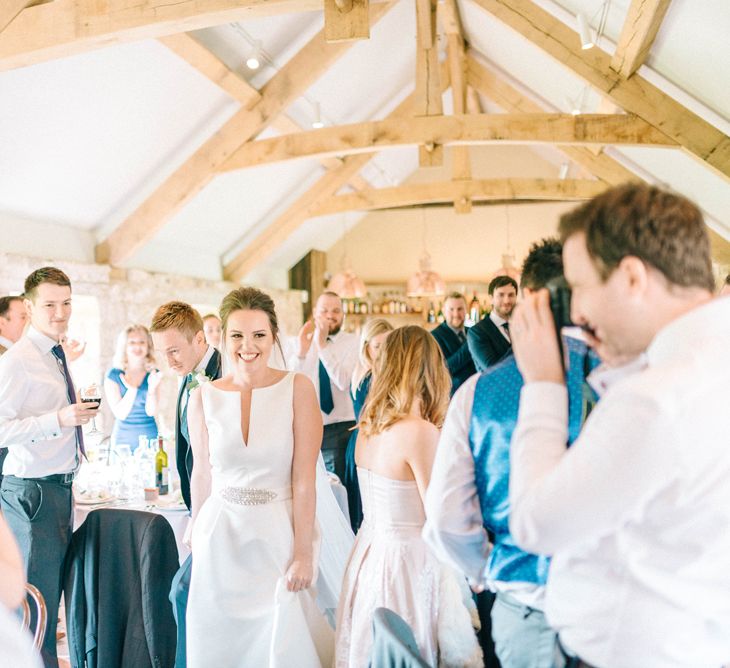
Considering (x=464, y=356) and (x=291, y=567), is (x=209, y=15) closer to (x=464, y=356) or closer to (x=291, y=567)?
(x=464, y=356)

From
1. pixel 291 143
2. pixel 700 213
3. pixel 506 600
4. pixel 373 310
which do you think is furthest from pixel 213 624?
pixel 373 310

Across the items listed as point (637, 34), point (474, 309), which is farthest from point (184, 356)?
point (474, 309)

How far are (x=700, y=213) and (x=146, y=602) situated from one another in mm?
1990

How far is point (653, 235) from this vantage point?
2.85 ft

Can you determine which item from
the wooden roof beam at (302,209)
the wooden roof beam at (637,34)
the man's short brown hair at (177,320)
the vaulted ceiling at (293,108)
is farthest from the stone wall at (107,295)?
the wooden roof beam at (637,34)

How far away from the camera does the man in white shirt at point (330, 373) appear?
477cm

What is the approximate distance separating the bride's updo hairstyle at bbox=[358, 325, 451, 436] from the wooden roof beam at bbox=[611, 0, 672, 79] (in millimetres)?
2566

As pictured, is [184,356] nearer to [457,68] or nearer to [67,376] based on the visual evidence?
[67,376]

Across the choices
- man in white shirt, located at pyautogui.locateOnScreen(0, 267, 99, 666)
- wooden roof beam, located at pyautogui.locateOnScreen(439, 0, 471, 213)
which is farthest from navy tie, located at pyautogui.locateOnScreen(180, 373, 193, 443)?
wooden roof beam, located at pyautogui.locateOnScreen(439, 0, 471, 213)

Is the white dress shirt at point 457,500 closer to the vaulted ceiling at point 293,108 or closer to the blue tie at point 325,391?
the vaulted ceiling at point 293,108

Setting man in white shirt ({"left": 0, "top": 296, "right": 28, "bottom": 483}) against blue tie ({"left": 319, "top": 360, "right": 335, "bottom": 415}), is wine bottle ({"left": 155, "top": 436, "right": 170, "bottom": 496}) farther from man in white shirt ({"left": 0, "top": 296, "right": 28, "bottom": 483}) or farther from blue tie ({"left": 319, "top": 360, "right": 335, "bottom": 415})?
blue tie ({"left": 319, "top": 360, "right": 335, "bottom": 415})

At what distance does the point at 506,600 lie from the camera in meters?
1.19

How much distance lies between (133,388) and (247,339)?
2.45m

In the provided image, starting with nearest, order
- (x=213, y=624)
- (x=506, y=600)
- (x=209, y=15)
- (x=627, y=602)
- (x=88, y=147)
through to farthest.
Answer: (x=627, y=602) < (x=506, y=600) < (x=213, y=624) < (x=209, y=15) < (x=88, y=147)
